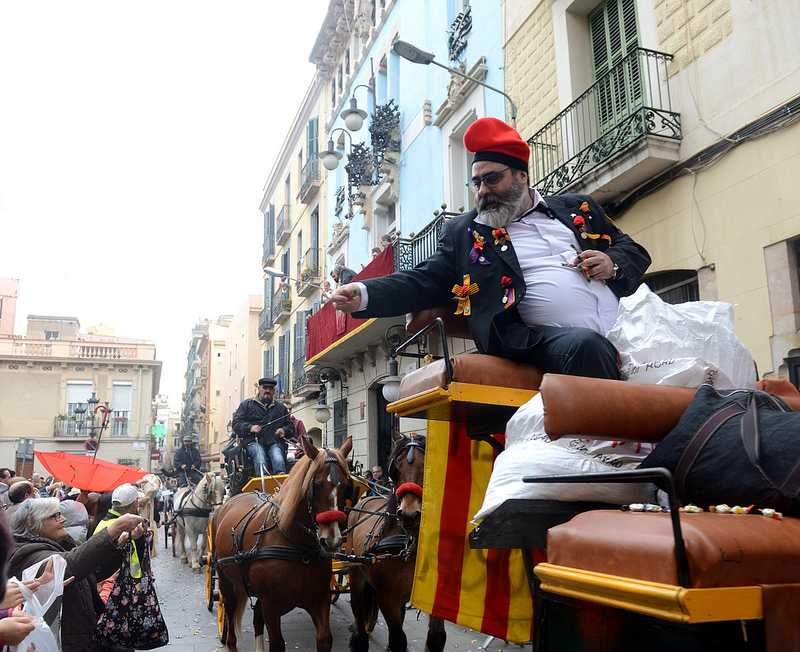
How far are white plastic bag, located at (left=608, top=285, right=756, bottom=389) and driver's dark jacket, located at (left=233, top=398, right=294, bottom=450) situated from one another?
7.24 meters

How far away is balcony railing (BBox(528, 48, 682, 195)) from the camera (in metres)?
8.18

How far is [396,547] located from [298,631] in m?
2.93

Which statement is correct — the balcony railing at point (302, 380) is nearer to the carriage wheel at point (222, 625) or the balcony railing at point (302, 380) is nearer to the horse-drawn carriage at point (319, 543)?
the carriage wheel at point (222, 625)

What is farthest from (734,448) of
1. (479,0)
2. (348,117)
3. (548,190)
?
(348,117)

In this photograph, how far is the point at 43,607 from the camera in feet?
11.6

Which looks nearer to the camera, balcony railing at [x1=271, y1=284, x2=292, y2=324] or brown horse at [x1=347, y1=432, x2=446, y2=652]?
brown horse at [x1=347, y1=432, x2=446, y2=652]

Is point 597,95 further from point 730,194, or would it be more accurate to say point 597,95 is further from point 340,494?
point 340,494

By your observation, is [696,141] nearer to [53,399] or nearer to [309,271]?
[309,271]

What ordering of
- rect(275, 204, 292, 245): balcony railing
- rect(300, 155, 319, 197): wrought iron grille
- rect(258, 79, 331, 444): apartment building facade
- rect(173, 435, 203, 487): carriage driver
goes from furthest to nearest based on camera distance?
1. rect(275, 204, 292, 245): balcony railing
2. rect(300, 155, 319, 197): wrought iron grille
3. rect(258, 79, 331, 444): apartment building facade
4. rect(173, 435, 203, 487): carriage driver

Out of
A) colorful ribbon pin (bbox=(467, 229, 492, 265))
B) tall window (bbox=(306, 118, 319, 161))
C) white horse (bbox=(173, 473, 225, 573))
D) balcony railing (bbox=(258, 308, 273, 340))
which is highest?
tall window (bbox=(306, 118, 319, 161))

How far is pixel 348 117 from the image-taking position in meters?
15.8

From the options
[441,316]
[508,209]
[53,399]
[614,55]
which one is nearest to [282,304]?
[614,55]

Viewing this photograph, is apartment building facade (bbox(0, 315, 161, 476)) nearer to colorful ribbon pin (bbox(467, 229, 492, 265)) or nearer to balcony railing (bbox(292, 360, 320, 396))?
balcony railing (bbox(292, 360, 320, 396))

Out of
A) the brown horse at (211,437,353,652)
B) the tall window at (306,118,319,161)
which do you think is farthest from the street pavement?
the tall window at (306,118,319,161)
